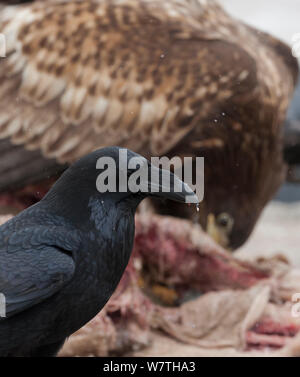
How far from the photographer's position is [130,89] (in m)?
1.67

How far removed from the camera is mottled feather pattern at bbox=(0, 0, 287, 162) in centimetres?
162

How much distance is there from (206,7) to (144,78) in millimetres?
327

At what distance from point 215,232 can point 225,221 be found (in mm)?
43

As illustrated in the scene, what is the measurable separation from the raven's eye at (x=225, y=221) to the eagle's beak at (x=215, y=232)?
14 mm

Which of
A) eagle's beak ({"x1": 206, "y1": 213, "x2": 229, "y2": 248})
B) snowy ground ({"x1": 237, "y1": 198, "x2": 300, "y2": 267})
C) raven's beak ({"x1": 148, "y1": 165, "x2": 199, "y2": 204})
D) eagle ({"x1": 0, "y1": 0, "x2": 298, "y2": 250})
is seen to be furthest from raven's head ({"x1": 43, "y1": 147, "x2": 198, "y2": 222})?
snowy ground ({"x1": 237, "y1": 198, "x2": 300, "y2": 267})

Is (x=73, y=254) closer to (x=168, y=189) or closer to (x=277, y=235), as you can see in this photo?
(x=168, y=189)

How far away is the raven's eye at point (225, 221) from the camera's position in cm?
190

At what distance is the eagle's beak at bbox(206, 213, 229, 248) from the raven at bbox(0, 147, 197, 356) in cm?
99

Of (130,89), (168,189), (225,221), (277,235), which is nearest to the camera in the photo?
(168,189)

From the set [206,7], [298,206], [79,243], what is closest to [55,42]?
[206,7]

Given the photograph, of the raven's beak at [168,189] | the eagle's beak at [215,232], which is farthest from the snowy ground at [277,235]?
the raven's beak at [168,189]

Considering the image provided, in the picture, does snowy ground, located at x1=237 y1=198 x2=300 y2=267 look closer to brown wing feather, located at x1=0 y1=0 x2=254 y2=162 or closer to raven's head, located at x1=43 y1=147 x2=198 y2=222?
brown wing feather, located at x1=0 y1=0 x2=254 y2=162

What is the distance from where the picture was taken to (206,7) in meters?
1.84

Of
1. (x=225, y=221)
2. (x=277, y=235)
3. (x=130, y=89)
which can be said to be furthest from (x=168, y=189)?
(x=277, y=235)
